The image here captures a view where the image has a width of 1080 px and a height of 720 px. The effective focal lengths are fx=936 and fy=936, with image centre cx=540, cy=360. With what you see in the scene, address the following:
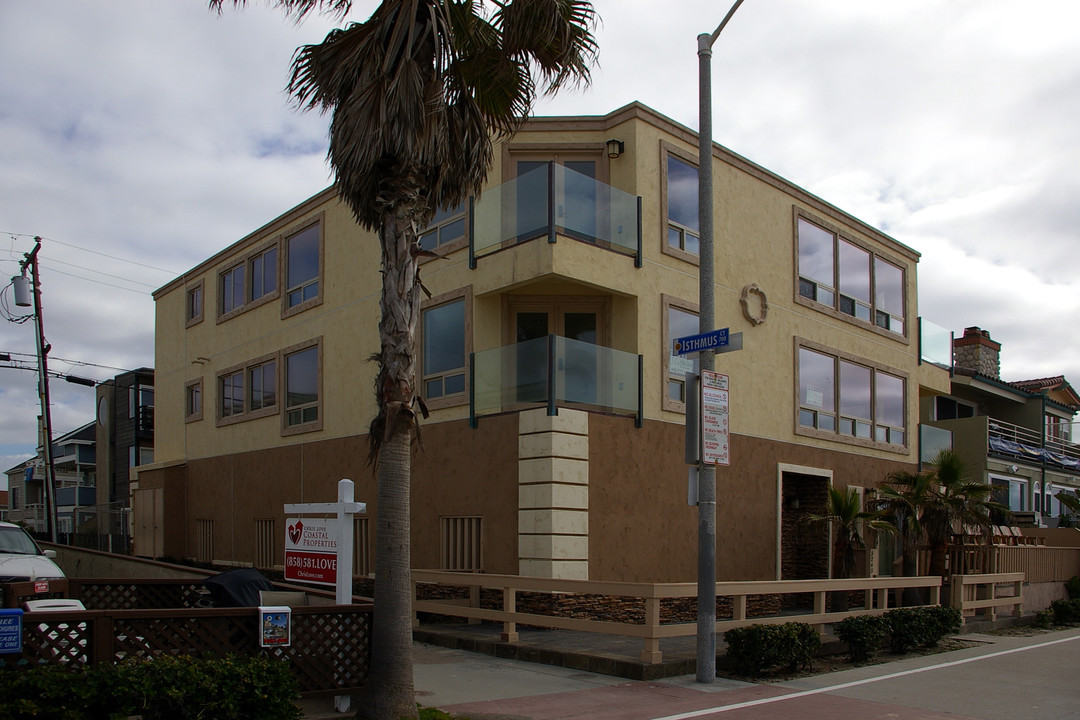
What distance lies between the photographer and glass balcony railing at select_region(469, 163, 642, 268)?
623 inches

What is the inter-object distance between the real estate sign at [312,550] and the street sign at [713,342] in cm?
483

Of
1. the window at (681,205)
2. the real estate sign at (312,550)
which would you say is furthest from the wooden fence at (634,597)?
the window at (681,205)

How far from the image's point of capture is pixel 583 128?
17.3 m

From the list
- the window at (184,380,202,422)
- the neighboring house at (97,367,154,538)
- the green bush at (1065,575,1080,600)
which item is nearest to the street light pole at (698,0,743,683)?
the green bush at (1065,575,1080,600)

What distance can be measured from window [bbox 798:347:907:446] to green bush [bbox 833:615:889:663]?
759 centimetres

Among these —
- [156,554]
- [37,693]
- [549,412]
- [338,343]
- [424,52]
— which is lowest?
[156,554]

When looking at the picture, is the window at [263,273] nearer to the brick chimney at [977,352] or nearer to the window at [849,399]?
the window at [849,399]

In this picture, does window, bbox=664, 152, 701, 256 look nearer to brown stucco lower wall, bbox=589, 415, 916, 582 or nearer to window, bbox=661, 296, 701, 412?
window, bbox=661, 296, 701, 412

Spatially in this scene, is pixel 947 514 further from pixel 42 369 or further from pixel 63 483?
pixel 63 483

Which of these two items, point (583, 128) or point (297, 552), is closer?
point (297, 552)

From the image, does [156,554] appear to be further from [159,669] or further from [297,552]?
[159,669]

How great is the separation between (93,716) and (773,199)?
17045 mm

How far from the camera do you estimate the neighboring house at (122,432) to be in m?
40.1

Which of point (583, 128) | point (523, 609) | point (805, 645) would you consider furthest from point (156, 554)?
point (805, 645)
